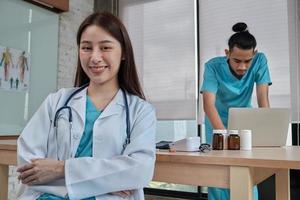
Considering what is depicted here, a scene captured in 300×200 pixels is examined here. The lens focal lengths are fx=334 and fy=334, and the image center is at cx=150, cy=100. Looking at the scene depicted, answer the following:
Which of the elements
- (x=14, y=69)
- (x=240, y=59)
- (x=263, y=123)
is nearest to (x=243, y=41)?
(x=240, y=59)

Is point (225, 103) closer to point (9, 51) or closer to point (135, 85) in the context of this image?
point (135, 85)

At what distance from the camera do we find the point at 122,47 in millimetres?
1114

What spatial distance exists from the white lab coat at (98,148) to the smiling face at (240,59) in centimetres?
94

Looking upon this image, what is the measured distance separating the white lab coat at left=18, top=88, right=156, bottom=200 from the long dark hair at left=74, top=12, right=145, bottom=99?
60 mm

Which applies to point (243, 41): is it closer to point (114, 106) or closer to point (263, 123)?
point (263, 123)

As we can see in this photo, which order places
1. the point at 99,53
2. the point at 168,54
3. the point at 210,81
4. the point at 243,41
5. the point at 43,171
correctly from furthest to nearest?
the point at 168,54
the point at 210,81
the point at 243,41
the point at 99,53
the point at 43,171

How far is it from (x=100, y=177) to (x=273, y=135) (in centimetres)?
96

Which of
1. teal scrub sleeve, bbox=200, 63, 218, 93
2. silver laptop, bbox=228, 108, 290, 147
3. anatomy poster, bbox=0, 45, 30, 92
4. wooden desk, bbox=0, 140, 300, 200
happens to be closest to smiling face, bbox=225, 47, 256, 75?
teal scrub sleeve, bbox=200, 63, 218, 93

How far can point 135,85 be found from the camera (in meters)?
1.18

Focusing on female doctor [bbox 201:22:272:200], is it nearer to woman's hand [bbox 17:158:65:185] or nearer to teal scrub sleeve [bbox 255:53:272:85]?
teal scrub sleeve [bbox 255:53:272:85]

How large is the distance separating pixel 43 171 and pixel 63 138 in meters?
0.12

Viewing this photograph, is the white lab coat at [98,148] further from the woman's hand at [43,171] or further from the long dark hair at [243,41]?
the long dark hair at [243,41]

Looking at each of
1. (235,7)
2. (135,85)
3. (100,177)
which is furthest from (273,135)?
(235,7)

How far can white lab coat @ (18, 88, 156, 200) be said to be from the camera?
96 cm
